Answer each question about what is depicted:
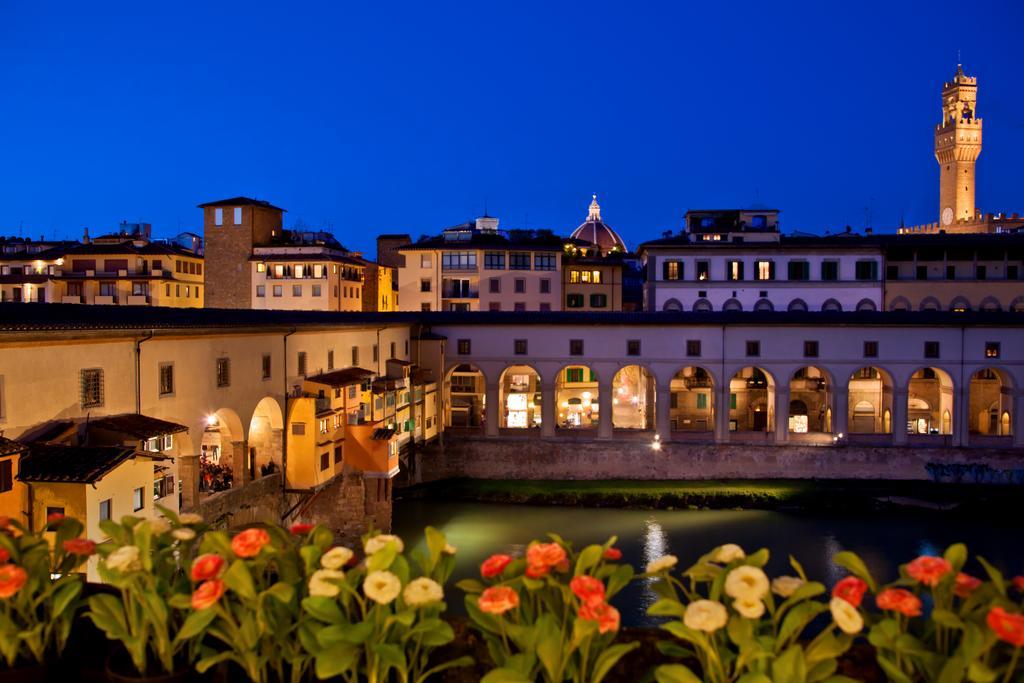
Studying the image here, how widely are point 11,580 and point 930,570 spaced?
12.7ft

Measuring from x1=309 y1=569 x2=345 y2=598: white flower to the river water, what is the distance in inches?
869

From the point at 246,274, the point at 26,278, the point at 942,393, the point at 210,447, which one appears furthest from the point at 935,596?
the point at 26,278

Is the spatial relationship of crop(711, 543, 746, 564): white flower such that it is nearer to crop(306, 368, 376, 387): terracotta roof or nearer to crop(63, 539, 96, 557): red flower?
crop(63, 539, 96, 557): red flower

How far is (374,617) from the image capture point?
3.57m

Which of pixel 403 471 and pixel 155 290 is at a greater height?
pixel 155 290

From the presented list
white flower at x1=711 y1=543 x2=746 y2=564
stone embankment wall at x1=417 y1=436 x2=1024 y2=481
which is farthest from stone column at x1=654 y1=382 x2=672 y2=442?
white flower at x1=711 y1=543 x2=746 y2=564

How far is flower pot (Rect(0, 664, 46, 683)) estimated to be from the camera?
3.72 m

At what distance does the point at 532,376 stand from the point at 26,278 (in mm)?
33150

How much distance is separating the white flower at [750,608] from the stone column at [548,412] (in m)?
33.3

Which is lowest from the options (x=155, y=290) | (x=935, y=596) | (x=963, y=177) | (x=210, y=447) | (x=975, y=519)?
(x=975, y=519)

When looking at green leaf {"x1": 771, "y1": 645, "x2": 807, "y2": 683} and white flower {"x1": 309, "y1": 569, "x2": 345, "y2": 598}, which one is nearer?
green leaf {"x1": 771, "y1": 645, "x2": 807, "y2": 683}

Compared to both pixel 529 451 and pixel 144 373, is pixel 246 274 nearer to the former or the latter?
pixel 529 451

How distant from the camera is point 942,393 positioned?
38.7 metres

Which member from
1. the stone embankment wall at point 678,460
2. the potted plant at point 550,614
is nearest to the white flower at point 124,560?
the potted plant at point 550,614
